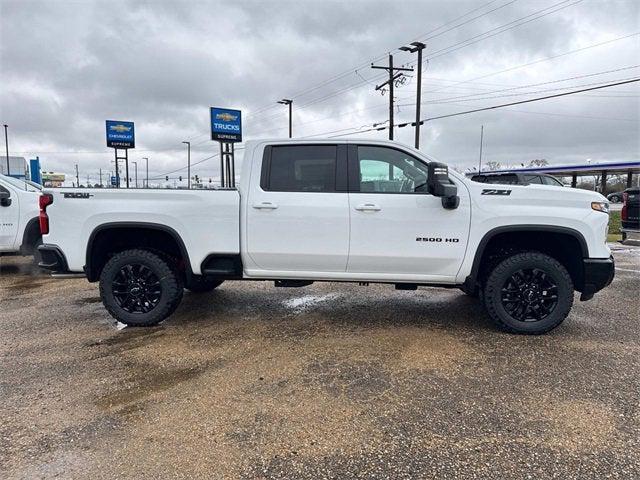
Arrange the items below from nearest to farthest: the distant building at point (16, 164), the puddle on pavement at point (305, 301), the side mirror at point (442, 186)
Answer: the side mirror at point (442, 186), the puddle on pavement at point (305, 301), the distant building at point (16, 164)

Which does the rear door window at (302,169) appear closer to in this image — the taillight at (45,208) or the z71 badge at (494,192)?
the z71 badge at (494,192)

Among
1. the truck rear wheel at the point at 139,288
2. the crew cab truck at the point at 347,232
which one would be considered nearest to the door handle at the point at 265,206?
the crew cab truck at the point at 347,232

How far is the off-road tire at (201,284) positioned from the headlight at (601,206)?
3.96m

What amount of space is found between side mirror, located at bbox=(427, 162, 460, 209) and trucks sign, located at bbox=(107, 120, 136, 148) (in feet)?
135

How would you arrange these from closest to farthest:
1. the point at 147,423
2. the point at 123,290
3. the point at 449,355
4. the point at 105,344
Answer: the point at 147,423
the point at 449,355
the point at 105,344
the point at 123,290

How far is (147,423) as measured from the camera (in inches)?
114

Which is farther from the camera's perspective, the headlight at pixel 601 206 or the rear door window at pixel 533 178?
the rear door window at pixel 533 178

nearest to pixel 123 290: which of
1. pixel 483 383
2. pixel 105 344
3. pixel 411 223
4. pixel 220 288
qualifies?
pixel 105 344

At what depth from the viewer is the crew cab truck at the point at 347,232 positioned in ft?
14.3

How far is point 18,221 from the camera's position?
7609 mm

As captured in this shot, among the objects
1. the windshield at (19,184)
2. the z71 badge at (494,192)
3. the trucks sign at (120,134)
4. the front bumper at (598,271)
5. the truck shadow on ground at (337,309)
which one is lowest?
the truck shadow on ground at (337,309)

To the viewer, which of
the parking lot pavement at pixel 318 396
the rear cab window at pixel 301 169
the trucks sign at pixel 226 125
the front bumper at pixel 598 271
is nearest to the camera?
the parking lot pavement at pixel 318 396

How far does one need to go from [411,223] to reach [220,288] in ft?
11.4

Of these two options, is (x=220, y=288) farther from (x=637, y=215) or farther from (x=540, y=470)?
(x=637, y=215)
